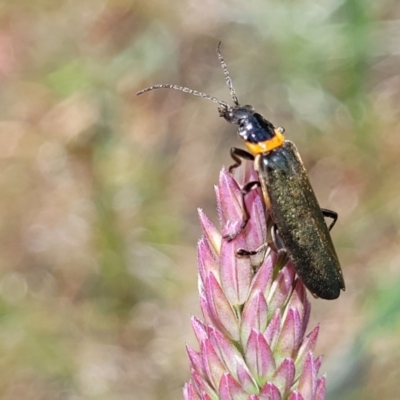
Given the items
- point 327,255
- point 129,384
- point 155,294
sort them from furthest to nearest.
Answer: point 155,294 < point 129,384 < point 327,255

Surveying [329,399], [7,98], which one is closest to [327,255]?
[329,399]

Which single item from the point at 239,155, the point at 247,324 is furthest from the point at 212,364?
the point at 239,155

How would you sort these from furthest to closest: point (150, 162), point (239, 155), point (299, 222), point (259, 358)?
point (150, 162) < point (239, 155) < point (299, 222) < point (259, 358)

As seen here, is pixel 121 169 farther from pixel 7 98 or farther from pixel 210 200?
pixel 7 98

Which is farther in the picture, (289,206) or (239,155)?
(239,155)

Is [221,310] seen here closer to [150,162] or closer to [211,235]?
[211,235]

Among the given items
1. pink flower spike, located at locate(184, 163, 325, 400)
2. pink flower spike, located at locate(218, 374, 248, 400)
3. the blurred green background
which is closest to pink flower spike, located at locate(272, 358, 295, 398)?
pink flower spike, located at locate(184, 163, 325, 400)

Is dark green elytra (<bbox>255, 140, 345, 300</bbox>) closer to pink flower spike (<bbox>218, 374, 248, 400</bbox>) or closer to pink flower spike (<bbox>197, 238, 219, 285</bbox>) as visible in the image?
pink flower spike (<bbox>197, 238, 219, 285</bbox>)

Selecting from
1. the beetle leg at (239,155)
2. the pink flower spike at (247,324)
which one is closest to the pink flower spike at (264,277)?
the pink flower spike at (247,324)
